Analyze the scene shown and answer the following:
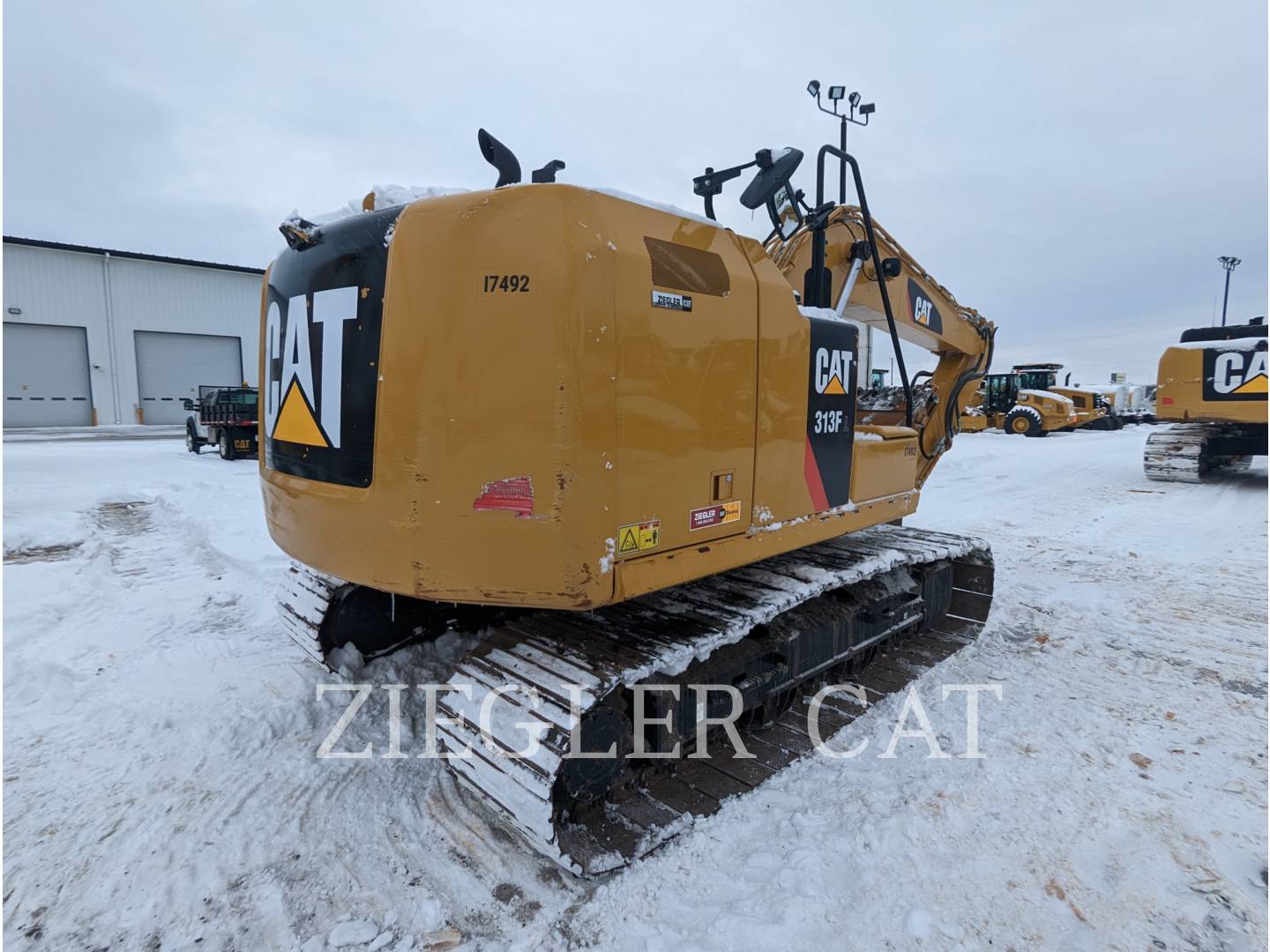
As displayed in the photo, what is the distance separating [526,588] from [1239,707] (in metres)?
3.75

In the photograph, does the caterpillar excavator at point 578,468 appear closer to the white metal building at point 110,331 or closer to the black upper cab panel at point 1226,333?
the black upper cab panel at point 1226,333

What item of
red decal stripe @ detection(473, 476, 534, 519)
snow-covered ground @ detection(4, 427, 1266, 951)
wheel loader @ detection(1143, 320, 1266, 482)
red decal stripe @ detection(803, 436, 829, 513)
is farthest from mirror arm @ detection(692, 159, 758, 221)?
wheel loader @ detection(1143, 320, 1266, 482)

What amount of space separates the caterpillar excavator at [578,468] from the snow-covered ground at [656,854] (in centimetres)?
27

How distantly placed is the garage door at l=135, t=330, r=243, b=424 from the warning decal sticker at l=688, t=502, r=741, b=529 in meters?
30.2

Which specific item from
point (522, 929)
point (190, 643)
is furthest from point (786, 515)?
point (190, 643)

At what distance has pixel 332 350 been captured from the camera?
96.3 inches

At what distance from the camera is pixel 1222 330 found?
37.6 ft

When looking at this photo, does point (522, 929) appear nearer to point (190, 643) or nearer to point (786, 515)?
point (786, 515)

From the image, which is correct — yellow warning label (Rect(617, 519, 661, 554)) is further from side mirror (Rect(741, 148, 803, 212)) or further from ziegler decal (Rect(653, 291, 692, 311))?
side mirror (Rect(741, 148, 803, 212))

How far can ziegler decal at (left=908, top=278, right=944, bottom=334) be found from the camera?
4.70 m

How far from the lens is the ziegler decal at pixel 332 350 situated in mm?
2334

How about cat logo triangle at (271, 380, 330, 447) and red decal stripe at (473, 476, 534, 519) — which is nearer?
red decal stripe at (473, 476, 534, 519)

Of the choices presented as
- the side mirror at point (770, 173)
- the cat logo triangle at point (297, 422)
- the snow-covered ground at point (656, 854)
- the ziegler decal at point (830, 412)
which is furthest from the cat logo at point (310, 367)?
the ziegler decal at point (830, 412)
